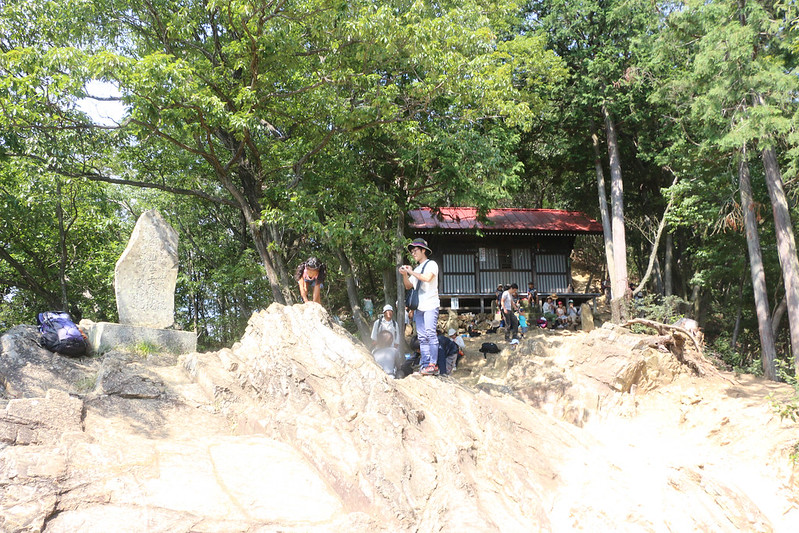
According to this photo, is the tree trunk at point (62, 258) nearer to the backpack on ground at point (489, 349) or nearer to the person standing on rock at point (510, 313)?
the backpack on ground at point (489, 349)

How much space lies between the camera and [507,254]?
22.1 metres

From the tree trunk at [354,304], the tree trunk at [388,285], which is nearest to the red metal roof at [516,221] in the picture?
the tree trunk at [388,285]

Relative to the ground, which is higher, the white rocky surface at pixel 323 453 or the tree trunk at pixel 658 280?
the tree trunk at pixel 658 280

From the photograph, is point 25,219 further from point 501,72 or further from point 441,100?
point 501,72

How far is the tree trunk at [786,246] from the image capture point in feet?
38.9

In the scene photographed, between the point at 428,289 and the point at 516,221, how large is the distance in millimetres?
14609

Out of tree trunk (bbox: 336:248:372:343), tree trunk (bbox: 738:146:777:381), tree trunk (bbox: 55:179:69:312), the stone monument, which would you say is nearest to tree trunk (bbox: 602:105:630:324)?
tree trunk (bbox: 738:146:777:381)

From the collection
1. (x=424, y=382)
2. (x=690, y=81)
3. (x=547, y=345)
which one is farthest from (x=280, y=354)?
(x=690, y=81)

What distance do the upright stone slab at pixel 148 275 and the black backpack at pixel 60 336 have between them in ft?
2.96

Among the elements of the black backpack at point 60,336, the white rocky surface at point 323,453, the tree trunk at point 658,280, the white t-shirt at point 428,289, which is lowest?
the white rocky surface at point 323,453

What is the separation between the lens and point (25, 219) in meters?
15.6

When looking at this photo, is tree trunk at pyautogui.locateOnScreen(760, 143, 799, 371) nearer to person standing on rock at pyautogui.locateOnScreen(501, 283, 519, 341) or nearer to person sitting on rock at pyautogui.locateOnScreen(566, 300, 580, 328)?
person standing on rock at pyautogui.locateOnScreen(501, 283, 519, 341)

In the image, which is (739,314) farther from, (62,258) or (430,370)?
(62,258)

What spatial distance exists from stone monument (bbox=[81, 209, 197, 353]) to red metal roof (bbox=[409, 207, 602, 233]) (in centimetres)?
1073
